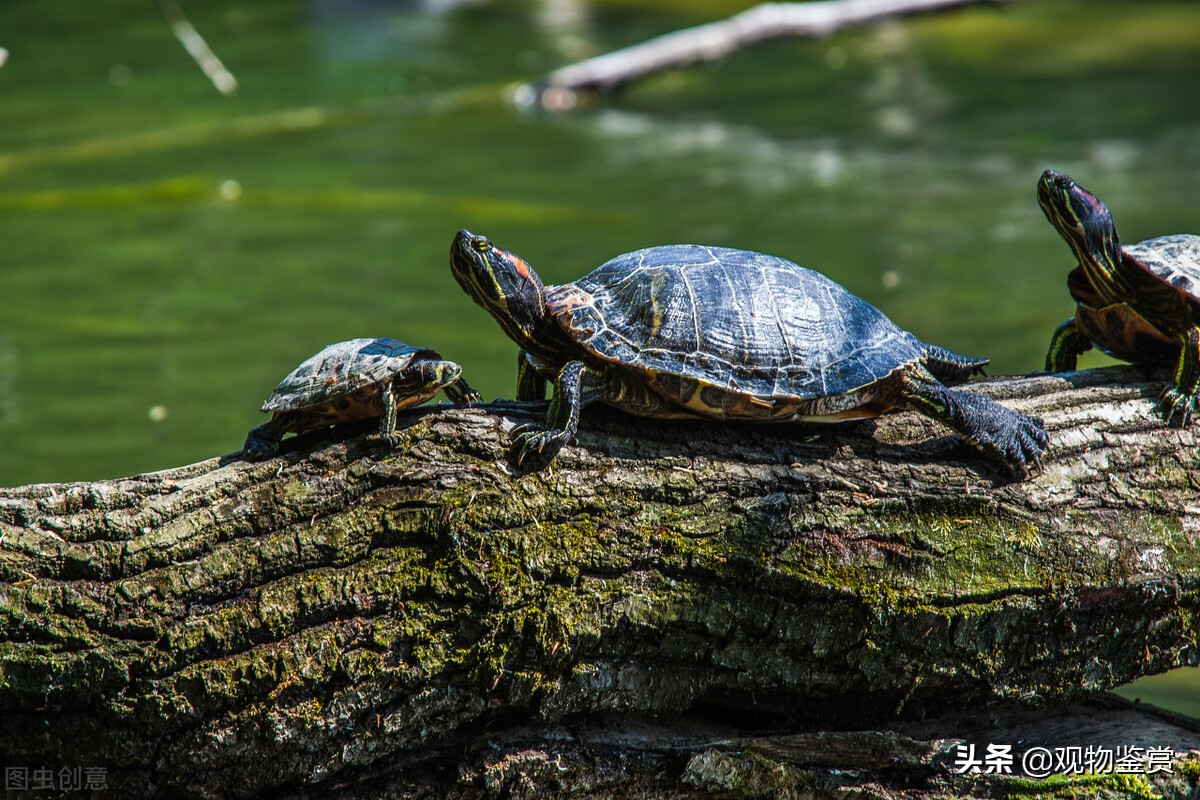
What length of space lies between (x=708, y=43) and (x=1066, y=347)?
40.2ft

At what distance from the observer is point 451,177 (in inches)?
486

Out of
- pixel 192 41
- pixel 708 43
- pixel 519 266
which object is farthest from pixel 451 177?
pixel 519 266

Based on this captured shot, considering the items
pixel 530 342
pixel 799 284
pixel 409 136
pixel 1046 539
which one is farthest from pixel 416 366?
pixel 409 136

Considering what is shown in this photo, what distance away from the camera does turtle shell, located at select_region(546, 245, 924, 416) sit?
3.33 meters

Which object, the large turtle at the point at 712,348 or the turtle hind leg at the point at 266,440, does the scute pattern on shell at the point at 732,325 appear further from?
the turtle hind leg at the point at 266,440

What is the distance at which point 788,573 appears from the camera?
3246 millimetres

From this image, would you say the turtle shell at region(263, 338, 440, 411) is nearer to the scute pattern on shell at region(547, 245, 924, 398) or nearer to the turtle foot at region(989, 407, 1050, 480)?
the scute pattern on shell at region(547, 245, 924, 398)

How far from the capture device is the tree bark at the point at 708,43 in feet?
49.6

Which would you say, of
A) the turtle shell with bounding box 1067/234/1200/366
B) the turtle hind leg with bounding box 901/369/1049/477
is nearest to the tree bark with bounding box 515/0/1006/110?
Result: the turtle shell with bounding box 1067/234/1200/366

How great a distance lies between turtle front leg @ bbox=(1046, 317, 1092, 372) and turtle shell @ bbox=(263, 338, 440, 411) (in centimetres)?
239

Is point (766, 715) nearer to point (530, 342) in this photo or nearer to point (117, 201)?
point (530, 342)

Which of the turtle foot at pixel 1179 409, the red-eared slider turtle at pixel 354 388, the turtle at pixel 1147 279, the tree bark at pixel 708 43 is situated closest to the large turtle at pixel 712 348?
the red-eared slider turtle at pixel 354 388

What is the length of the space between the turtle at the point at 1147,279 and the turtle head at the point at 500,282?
171cm

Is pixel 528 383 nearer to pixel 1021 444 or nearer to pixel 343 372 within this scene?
pixel 343 372
